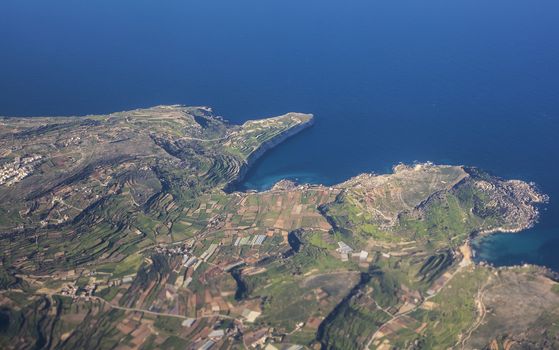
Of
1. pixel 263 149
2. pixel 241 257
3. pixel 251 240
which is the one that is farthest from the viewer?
pixel 263 149

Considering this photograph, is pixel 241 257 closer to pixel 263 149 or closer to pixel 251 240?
pixel 251 240

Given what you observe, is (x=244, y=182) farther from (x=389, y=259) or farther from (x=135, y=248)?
(x=389, y=259)

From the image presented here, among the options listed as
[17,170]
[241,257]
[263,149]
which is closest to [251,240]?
[241,257]

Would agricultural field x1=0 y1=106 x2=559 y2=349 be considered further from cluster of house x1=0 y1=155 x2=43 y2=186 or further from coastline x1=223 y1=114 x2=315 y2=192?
coastline x1=223 y1=114 x2=315 y2=192

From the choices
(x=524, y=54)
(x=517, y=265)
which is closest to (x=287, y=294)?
(x=517, y=265)

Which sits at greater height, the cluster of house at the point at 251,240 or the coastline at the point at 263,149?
the coastline at the point at 263,149

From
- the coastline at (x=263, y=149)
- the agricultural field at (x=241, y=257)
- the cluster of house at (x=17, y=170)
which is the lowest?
the agricultural field at (x=241, y=257)

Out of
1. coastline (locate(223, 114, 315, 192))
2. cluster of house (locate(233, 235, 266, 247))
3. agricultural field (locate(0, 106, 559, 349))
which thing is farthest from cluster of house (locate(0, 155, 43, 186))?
cluster of house (locate(233, 235, 266, 247))

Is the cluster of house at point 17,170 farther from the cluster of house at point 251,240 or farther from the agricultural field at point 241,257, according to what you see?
the cluster of house at point 251,240

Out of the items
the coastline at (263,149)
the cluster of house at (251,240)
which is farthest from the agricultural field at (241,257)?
the coastline at (263,149)
